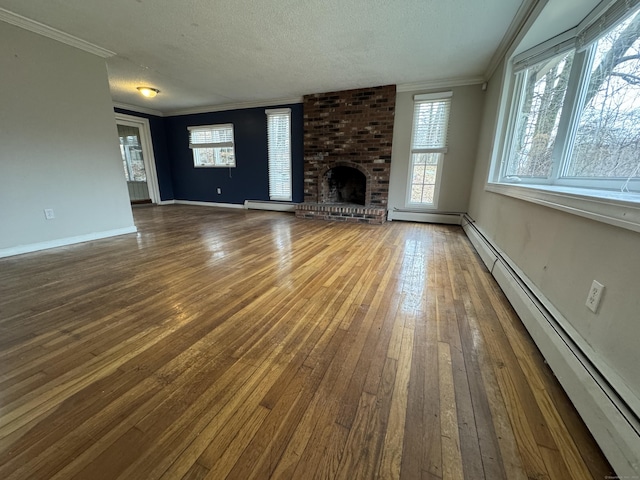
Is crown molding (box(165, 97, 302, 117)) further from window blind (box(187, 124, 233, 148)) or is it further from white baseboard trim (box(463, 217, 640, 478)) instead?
white baseboard trim (box(463, 217, 640, 478))

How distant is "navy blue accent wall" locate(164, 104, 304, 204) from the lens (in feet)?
19.1

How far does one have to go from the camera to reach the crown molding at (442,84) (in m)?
4.13

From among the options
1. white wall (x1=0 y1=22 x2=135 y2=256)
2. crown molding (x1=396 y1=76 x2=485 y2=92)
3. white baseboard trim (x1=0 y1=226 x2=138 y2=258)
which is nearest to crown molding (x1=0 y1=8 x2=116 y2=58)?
white wall (x1=0 y1=22 x2=135 y2=256)

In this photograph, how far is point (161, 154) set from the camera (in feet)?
23.2

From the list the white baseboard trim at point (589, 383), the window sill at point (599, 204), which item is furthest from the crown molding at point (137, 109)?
the white baseboard trim at point (589, 383)

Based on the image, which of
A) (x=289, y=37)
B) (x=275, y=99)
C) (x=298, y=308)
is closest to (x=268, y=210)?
(x=275, y=99)

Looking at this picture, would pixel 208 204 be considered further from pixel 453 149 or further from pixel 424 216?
pixel 453 149

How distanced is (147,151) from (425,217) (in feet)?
24.1

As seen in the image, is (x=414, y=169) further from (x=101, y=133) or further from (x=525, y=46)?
(x=101, y=133)

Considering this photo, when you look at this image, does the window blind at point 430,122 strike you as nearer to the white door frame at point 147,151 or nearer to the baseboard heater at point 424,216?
the baseboard heater at point 424,216

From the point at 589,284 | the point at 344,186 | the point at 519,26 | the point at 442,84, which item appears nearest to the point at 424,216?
the point at 344,186

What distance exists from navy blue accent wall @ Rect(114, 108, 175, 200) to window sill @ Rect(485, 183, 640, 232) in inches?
324

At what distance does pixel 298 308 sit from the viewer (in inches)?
69.9

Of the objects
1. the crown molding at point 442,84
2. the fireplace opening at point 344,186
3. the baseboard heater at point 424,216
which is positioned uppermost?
the crown molding at point 442,84
